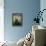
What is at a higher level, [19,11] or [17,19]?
[19,11]

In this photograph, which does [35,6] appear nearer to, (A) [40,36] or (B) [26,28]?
(B) [26,28]

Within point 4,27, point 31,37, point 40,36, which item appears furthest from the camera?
point 4,27

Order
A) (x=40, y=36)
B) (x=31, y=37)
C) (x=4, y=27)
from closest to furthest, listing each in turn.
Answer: (x=40, y=36) < (x=31, y=37) < (x=4, y=27)

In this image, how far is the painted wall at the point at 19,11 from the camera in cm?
518

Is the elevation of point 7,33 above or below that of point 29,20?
A: below

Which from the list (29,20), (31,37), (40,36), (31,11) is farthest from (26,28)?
(40,36)

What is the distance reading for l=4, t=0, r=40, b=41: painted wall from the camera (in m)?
5.18

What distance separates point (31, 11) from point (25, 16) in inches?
12.1

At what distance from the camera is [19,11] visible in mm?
5219

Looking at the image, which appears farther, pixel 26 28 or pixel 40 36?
pixel 26 28

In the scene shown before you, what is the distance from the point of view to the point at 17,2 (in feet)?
17.0

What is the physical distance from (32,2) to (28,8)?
11.1 inches

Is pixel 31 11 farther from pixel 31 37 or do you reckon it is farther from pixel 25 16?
pixel 31 37

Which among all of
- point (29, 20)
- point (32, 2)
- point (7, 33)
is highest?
point (32, 2)
